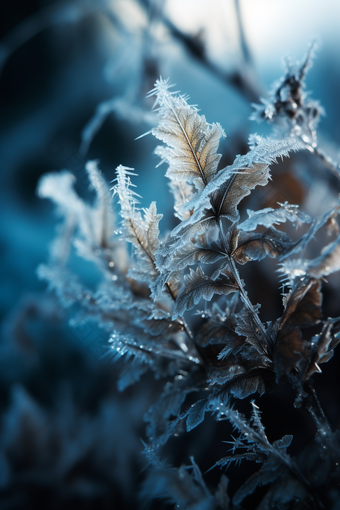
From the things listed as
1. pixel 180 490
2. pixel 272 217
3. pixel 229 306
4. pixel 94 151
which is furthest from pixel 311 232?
pixel 94 151

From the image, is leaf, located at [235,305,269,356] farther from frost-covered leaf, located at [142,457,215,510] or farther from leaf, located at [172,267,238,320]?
frost-covered leaf, located at [142,457,215,510]

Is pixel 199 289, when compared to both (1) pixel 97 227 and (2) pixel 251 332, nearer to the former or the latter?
(2) pixel 251 332

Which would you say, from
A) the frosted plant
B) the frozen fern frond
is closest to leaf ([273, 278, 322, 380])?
the frosted plant

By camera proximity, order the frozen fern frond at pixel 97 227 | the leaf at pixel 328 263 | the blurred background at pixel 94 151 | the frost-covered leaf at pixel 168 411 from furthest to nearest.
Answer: the blurred background at pixel 94 151 → the frozen fern frond at pixel 97 227 → the frost-covered leaf at pixel 168 411 → the leaf at pixel 328 263

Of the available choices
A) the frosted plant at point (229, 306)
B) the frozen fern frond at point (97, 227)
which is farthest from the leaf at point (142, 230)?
the frozen fern frond at point (97, 227)

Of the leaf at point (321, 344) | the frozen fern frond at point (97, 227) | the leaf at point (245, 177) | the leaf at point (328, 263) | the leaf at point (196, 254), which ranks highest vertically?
the frozen fern frond at point (97, 227)

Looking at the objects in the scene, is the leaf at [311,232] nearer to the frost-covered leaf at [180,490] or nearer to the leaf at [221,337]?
the leaf at [221,337]

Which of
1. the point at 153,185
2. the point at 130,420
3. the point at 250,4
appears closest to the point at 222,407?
the point at 130,420
